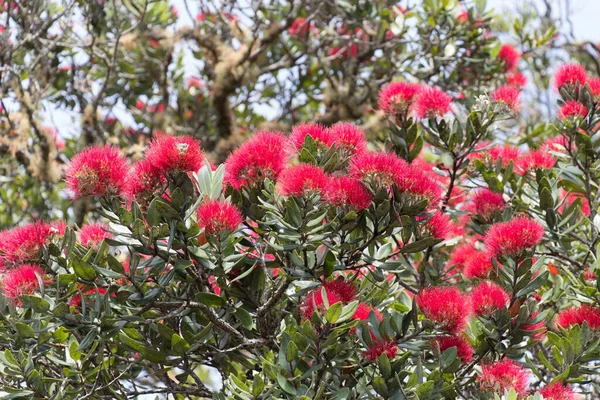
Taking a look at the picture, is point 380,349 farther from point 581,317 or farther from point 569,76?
point 569,76

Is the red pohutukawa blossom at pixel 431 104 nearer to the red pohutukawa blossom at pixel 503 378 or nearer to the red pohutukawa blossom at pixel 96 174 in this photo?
the red pohutukawa blossom at pixel 503 378

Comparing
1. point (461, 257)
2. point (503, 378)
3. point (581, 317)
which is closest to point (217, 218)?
point (503, 378)

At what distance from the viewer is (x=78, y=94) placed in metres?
5.62

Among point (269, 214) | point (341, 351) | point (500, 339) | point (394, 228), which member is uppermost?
point (269, 214)

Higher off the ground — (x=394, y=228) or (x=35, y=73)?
(x=35, y=73)

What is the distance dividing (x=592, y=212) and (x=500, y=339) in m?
0.91

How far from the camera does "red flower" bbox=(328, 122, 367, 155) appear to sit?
8.27 feet

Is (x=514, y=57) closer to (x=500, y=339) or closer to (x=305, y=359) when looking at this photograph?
(x=500, y=339)

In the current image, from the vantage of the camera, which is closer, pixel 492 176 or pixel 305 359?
pixel 305 359

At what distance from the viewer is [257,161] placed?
238 centimetres

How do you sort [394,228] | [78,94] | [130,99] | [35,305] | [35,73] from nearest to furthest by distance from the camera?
[35,305] → [394,228] → [35,73] → [78,94] → [130,99]

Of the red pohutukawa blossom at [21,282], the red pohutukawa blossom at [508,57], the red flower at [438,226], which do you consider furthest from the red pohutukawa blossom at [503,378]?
the red pohutukawa blossom at [508,57]

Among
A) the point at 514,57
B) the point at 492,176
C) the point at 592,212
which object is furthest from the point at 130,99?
the point at 592,212

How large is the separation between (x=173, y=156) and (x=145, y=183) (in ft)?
0.43
